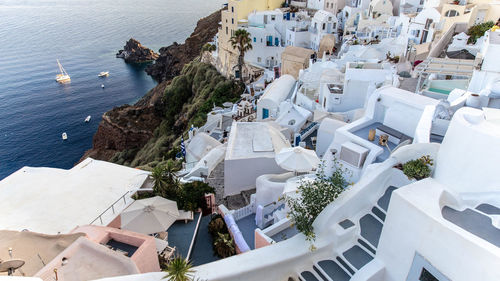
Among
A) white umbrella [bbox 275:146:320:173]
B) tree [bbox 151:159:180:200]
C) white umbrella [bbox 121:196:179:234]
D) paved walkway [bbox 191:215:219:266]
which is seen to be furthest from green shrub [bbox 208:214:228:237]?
white umbrella [bbox 275:146:320:173]

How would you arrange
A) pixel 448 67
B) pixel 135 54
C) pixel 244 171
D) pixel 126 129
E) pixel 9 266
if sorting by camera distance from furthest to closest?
pixel 135 54 < pixel 126 129 < pixel 448 67 < pixel 244 171 < pixel 9 266

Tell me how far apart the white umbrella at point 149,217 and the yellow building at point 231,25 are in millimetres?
40565

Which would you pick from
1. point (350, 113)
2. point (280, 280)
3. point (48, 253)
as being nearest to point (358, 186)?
point (280, 280)

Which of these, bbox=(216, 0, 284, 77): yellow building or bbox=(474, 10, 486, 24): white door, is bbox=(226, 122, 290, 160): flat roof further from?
bbox=(216, 0, 284, 77): yellow building

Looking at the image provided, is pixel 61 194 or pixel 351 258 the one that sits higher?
pixel 351 258

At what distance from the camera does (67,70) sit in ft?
313

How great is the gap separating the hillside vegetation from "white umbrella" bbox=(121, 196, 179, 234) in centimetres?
2303

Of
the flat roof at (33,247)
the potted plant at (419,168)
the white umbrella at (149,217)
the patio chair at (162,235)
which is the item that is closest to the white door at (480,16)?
the potted plant at (419,168)

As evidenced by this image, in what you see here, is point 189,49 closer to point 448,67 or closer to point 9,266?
point 448,67

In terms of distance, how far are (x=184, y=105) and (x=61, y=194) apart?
39.4 meters

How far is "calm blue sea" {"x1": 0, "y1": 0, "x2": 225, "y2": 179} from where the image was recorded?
62.4 m

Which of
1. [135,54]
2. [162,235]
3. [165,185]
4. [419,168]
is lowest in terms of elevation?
[135,54]

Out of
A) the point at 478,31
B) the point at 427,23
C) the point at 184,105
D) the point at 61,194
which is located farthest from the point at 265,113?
the point at 184,105

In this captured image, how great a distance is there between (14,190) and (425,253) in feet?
83.6
